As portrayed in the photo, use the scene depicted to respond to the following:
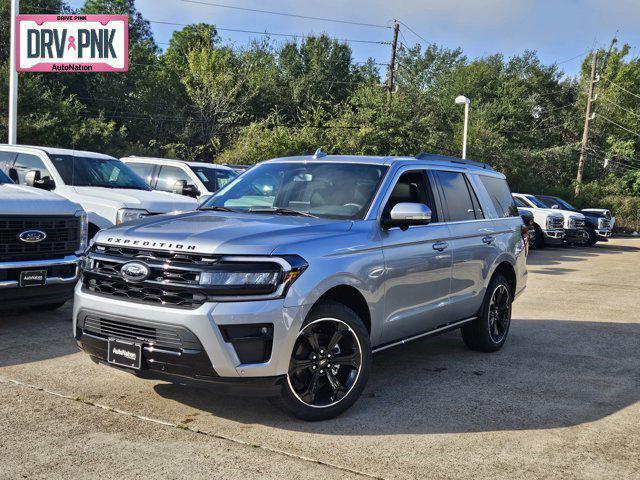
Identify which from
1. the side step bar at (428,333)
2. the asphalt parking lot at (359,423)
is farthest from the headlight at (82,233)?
the side step bar at (428,333)

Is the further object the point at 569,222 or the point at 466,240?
the point at 569,222

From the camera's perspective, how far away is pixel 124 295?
4.61 meters

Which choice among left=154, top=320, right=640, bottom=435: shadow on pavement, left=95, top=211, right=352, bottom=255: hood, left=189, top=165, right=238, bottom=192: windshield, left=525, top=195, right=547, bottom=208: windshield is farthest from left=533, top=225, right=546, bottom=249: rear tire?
left=95, top=211, right=352, bottom=255: hood

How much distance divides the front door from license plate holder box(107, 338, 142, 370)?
6.29 ft

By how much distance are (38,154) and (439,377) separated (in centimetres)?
709

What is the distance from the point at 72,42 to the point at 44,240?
40.0 ft

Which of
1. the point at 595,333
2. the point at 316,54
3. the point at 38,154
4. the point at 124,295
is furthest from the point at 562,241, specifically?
the point at 316,54

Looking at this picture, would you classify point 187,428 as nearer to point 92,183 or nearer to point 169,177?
point 92,183

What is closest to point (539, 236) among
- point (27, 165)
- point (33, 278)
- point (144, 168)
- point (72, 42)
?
Result: point (144, 168)

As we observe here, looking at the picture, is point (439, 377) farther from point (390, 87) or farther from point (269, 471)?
point (390, 87)

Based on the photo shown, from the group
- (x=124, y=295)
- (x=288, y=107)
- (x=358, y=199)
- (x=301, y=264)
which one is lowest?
(x=124, y=295)

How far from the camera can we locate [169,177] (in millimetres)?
14094

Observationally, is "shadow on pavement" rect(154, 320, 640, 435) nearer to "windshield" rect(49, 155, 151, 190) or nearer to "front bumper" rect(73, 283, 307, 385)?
"front bumper" rect(73, 283, 307, 385)

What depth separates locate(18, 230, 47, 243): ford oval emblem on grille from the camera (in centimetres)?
708
